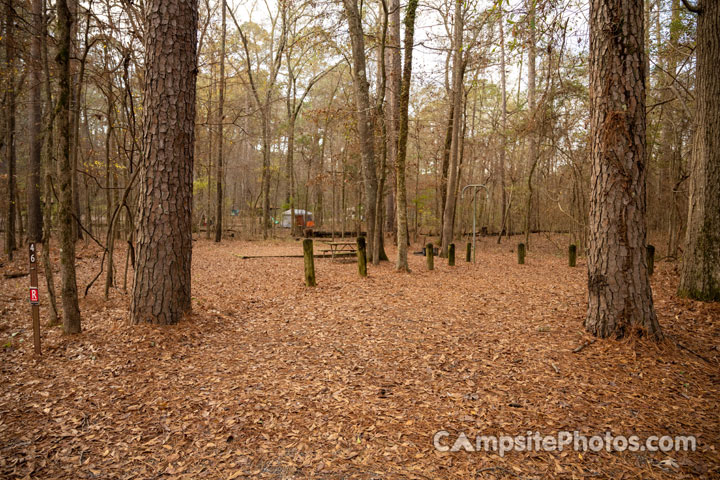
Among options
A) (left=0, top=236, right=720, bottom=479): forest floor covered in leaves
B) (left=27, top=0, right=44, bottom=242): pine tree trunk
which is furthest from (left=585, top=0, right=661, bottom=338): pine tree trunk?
(left=27, top=0, right=44, bottom=242): pine tree trunk

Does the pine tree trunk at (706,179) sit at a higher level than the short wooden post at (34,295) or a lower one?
higher

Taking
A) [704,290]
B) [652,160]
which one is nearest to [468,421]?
[704,290]

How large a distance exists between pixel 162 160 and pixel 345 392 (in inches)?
137

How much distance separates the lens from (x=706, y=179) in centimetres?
546

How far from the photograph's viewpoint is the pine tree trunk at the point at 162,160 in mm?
4453

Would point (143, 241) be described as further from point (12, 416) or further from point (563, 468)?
point (563, 468)

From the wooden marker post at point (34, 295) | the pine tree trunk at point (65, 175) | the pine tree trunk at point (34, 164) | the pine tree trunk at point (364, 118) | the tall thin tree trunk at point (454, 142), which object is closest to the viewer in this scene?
the wooden marker post at point (34, 295)

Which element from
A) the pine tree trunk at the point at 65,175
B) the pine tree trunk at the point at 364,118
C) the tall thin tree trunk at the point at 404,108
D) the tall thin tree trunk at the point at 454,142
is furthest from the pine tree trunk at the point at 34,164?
the tall thin tree trunk at the point at 454,142

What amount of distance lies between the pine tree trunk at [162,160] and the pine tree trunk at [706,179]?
722cm

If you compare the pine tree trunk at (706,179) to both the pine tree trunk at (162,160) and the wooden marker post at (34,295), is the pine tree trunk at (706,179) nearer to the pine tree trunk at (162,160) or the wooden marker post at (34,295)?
the pine tree trunk at (162,160)

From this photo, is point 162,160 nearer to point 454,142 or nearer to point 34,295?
point 34,295

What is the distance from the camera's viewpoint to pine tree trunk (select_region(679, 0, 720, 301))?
527 cm

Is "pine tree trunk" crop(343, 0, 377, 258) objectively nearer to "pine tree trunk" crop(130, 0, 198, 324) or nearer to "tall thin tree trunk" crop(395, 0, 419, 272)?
"tall thin tree trunk" crop(395, 0, 419, 272)

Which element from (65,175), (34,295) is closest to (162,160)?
(65,175)
